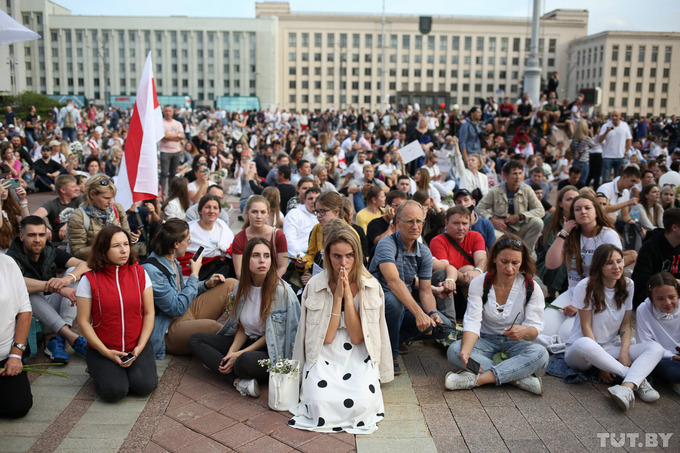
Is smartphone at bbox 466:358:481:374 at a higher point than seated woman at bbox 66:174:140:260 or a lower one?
lower

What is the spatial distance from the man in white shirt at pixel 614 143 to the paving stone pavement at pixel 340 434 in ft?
37.4

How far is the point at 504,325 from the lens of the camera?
521 centimetres

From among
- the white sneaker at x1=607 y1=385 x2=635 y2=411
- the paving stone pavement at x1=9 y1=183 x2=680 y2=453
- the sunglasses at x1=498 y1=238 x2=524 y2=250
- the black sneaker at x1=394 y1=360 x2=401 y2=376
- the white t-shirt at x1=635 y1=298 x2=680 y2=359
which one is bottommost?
the paving stone pavement at x1=9 y1=183 x2=680 y2=453

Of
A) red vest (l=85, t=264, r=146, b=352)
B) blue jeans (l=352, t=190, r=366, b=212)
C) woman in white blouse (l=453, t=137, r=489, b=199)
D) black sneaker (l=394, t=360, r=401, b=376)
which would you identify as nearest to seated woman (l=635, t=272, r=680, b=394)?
black sneaker (l=394, t=360, r=401, b=376)

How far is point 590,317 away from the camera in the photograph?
530 cm

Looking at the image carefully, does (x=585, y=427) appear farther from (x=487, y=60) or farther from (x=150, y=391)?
(x=487, y=60)

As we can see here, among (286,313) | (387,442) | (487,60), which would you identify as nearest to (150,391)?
(286,313)

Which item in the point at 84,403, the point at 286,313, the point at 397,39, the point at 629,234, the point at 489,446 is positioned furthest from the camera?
the point at 397,39

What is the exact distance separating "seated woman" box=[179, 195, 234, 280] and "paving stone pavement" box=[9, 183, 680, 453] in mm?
1914

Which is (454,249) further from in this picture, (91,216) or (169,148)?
(169,148)

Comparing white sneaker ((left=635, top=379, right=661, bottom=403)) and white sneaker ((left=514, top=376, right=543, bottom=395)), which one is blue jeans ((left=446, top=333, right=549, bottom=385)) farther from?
white sneaker ((left=635, top=379, right=661, bottom=403))

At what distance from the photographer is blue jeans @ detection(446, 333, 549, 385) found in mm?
4949

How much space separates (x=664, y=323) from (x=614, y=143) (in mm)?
11076

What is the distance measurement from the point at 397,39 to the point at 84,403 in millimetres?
112414
